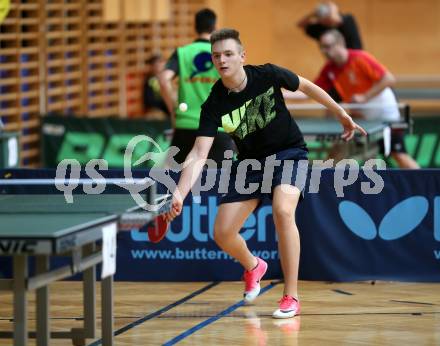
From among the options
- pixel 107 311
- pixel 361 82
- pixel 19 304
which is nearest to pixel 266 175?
pixel 107 311

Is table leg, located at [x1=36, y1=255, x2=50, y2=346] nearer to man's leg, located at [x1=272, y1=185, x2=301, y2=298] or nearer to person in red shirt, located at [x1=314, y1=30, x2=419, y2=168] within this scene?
man's leg, located at [x1=272, y1=185, x2=301, y2=298]

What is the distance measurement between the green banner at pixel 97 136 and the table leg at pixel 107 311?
26.5ft

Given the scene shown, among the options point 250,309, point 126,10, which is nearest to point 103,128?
point 126,10

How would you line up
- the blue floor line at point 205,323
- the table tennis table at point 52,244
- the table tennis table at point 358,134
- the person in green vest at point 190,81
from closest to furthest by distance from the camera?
the table tennis table at point 52,244 → the blue floor line at point 205,323 → the person in green vest at point 190,81 → the table tennis table at point 358,134

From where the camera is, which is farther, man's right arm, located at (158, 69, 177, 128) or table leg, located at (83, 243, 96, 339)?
man's right arm, located at (158, 69, 177, 128)

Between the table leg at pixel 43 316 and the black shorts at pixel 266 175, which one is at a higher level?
the black shorts at pixel 266 175

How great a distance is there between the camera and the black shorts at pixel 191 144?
8.52 metres

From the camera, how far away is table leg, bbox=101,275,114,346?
564cm

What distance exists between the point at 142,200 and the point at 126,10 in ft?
31.5

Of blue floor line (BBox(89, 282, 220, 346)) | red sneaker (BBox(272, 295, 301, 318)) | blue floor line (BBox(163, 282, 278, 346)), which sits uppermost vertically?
red sneaker (BBox(272, 295, 301, 318))

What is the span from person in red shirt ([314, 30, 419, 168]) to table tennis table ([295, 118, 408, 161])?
214 millimetres

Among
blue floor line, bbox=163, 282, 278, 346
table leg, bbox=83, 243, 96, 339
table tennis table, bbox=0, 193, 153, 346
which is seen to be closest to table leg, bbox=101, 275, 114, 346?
table tennis table, bbox=0, 193, 153, 346

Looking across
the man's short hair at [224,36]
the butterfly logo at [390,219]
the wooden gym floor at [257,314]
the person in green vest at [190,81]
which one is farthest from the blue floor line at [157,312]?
the man's short hair at [224,36]

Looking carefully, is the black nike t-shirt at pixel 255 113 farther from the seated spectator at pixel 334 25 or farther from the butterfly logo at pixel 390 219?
the seated spectator at pixel 334 25
